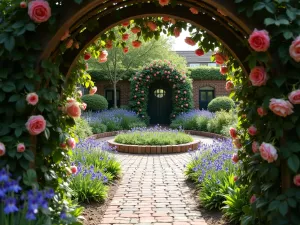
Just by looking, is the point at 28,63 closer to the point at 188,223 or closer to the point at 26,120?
the point at 26,120

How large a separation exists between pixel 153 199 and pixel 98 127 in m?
8.47

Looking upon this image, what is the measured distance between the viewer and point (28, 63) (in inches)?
99.3

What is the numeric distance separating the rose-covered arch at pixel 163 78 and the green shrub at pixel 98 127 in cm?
332

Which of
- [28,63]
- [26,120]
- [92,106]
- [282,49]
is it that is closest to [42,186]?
[26,120]

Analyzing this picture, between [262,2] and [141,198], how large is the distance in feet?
11.1

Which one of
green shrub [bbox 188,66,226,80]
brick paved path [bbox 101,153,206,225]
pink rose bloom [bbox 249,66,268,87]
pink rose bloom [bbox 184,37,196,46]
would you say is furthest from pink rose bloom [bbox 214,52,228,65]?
green shrub [bbox 188,66,226,80]

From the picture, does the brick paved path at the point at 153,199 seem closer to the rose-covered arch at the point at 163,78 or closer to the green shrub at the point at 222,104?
the rose-covered arch at the point at 163,78

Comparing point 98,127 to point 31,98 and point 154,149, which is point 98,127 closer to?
point 154,149

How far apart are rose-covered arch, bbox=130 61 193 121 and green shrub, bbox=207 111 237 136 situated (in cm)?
317

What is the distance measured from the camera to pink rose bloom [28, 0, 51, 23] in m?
2.35

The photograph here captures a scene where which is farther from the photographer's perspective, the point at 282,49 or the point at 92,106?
the point at 92,106

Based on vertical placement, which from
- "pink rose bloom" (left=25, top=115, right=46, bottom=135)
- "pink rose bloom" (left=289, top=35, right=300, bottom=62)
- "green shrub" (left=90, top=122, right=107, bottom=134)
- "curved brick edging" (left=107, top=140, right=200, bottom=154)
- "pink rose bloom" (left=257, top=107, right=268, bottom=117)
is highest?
"pink rose bloom" (left=289, top=35, right=300, bottom=62)

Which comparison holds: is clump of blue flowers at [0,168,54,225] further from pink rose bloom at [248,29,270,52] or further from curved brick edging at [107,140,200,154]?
curved brick edging at [107,140,200,154]

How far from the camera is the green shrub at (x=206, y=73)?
1977 centimetres
